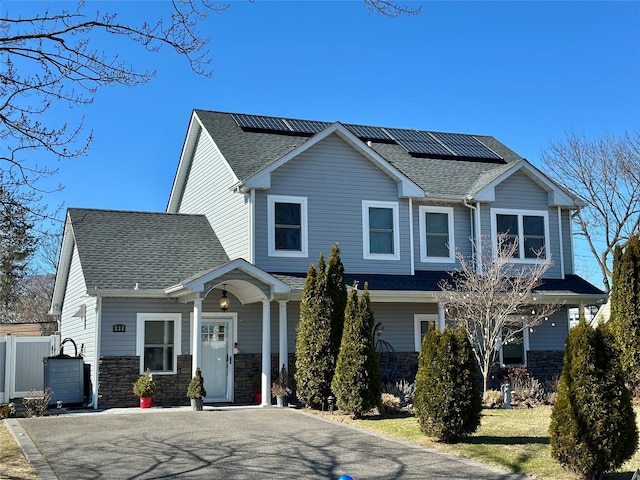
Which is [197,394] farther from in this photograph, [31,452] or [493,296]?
[493,296]

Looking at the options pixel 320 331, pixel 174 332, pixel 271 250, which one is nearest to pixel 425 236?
pixel 271 250

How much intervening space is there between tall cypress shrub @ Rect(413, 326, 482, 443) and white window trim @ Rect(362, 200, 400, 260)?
7.72 meters

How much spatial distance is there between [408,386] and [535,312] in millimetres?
5692

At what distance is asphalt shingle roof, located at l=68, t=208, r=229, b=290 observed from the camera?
18.2 meters

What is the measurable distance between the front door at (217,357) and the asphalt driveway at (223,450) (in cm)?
344

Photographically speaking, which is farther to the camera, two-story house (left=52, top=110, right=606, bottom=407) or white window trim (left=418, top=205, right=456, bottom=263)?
white window trim (left=418, top=205, right=456, bottom=263)

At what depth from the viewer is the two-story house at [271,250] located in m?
17.9

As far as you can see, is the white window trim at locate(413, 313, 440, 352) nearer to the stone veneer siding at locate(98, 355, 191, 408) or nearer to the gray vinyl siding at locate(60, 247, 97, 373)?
the stone veneer siding at locate(98, 355, 191, 408)

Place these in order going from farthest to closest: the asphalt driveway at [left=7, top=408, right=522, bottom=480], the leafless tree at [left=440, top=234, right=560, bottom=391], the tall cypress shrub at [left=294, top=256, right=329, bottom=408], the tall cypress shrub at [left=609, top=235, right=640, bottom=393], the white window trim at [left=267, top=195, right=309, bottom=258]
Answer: the white window trim at [left=267, top=195, right=309, bottom=258], the leafless tree at [left=440, top=234, right=560, bottom=391], the tall cypress shrub at [left=294, top=256, right=329, bottom=408], the tall cypress shrub at [left=609, top=235, right=640, bottom=393], the asphalt driveway at [left=7, top=408, right=522, bottom=480]

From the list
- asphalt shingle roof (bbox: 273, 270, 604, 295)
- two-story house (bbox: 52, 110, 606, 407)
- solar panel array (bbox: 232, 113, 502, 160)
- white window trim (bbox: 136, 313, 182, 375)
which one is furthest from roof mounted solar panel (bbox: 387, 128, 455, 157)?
white window trim (bbox: 136, 313, 182, 375)

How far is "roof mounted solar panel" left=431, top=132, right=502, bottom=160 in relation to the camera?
24766 mm

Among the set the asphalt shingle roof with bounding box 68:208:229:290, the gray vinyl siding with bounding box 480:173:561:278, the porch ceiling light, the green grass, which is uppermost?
the gray vinyl siding with bounding box 480:173:561:278

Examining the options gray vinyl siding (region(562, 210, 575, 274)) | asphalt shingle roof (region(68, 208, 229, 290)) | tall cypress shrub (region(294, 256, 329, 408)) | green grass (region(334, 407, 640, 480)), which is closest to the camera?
green grass (region(334, 407, 640, 480))

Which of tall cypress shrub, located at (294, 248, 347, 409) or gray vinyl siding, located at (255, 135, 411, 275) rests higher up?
gray vinyl siding, located at (255, 135, 411, 275)
